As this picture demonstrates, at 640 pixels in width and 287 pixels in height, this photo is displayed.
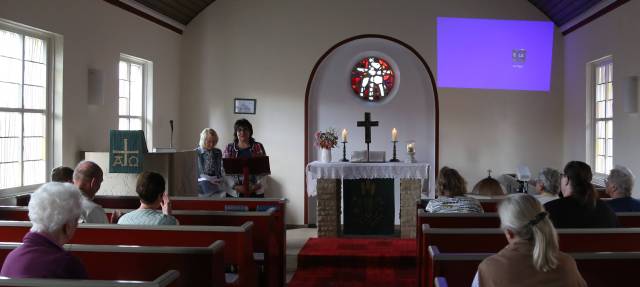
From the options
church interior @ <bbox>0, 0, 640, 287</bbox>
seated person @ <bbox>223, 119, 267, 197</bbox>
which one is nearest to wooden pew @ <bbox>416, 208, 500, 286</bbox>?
church interior @ <bbox>0, 0, 640, 287</bbox>

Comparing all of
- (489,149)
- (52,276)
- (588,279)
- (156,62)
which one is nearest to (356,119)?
(489,149)

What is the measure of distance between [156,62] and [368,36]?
2.92 m

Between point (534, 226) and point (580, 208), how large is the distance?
60.6 inches

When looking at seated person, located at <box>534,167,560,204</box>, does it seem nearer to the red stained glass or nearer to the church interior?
the church interior

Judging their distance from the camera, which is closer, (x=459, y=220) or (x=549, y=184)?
(x=459, y=220)

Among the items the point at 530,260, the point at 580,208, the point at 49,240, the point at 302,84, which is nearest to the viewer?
the point at 530,260

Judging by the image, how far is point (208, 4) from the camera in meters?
8.49

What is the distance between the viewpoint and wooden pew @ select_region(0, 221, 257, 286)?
3.04m

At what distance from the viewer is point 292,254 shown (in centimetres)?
610

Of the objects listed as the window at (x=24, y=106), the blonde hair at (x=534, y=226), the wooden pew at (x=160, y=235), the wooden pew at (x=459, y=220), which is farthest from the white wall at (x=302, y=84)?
the blonde hair at (x=534, y=226)

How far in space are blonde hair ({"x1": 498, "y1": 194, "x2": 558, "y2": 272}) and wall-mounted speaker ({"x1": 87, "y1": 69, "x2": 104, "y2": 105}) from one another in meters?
5.01

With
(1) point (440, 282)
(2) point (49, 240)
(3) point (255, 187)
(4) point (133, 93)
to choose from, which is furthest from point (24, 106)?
(1) point (440, 282)

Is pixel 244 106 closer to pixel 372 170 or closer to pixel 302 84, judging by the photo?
pixel 302 84

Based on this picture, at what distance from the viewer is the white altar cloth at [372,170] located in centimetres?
706
